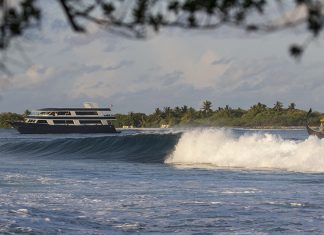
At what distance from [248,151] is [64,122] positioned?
2921 inches

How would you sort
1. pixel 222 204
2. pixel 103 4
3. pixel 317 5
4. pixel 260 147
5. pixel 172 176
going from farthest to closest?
pixel 260 147 → pixel 172 176 → pixel 222 204 → pixel 103 4 → pixel 317 5

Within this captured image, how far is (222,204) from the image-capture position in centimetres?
1638

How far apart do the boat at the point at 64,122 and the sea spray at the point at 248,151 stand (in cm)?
6384

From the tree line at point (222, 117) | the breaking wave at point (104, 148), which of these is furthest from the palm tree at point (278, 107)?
the breaking wave at point (104, 148)

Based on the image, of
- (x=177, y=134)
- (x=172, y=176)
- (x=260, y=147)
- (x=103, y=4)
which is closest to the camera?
(x=103, y=4)

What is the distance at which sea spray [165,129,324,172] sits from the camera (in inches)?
1270

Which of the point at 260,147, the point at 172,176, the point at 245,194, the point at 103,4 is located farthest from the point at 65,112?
the point at 103,4

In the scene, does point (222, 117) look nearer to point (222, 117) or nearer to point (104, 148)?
point (222, 117)

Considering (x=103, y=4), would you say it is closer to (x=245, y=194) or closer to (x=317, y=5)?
(x=317, y=5)

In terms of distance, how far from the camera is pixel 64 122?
4264 inches

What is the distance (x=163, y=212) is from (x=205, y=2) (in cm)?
994

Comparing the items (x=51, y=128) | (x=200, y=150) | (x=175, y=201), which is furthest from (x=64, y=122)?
(x=175, y=201)

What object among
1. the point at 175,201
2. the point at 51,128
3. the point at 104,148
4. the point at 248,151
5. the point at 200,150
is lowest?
the point at 175,201

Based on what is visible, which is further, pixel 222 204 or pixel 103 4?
pixel 222 204
